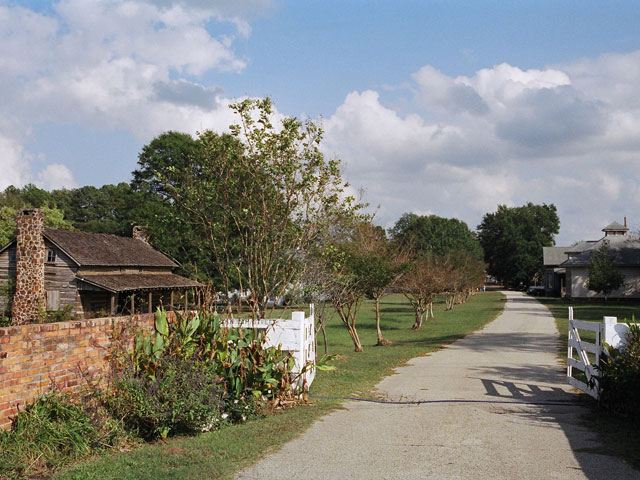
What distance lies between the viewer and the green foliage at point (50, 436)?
5492mm

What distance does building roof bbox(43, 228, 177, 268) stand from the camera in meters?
31.1

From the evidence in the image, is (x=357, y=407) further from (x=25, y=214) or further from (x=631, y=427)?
(x=25, y=214)

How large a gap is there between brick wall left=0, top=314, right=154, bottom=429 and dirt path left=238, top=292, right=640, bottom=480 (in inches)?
100

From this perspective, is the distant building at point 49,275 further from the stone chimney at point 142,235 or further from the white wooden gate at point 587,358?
the white wooden gate at point 587,358

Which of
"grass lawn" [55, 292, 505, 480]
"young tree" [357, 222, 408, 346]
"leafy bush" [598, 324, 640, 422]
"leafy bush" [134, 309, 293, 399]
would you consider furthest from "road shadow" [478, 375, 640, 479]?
"young tree" [357, 222, 408, 346]

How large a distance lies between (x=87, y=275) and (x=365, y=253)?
18.3 m

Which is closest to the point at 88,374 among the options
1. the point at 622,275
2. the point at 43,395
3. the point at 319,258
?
the point at 43,395

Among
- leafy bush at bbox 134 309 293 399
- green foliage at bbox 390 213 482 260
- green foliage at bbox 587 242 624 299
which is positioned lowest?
leafy bush at bbox 134 309 293 399

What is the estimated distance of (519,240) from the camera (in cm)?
9331

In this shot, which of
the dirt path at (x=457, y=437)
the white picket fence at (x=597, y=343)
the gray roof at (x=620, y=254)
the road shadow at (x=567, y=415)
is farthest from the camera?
the gray roof at (x=620, y=254)

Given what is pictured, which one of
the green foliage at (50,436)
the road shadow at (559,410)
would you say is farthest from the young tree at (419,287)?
the green foliage at (50,436)

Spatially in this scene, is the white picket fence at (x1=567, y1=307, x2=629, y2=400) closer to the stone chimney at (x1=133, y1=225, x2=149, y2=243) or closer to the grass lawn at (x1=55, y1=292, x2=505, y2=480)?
the grass lawn at (x1=55, y1=292, x2=505, y2=480)

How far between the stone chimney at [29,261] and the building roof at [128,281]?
228 centimetres

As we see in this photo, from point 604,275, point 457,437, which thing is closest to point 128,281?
point 457,437
